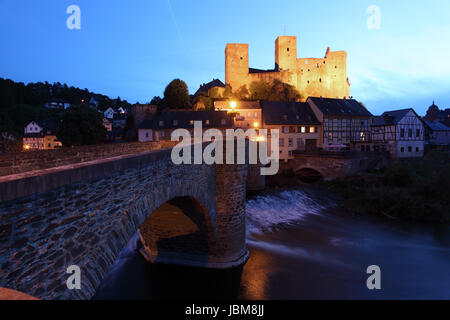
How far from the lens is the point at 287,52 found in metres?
65.2

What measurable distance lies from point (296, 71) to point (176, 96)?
1154 inches

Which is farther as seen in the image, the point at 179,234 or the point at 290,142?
the point at 290,142

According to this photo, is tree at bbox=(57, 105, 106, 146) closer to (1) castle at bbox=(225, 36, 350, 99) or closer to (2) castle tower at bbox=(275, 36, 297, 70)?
(1) castle at bbox=(225, 36, 350, 99)

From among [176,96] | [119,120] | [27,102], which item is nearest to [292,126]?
[176,96]

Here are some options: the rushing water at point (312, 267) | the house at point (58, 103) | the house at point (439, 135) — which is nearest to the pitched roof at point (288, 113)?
the rushing water at point (312, 267)

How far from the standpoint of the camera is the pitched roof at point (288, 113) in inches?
1652

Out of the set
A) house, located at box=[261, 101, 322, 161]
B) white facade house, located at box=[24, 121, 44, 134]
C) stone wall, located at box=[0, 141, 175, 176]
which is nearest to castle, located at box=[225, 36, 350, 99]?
house, located at box=[261, 101, 322, 161]

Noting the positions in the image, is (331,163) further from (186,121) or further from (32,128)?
(32,128)

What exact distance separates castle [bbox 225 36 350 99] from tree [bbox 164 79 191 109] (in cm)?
1470

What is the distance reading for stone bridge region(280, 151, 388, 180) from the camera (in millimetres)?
34594

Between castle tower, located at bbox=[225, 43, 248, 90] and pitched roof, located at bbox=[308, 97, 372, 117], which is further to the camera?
castle tower, located at bbox=[225, 43, 248, 90]

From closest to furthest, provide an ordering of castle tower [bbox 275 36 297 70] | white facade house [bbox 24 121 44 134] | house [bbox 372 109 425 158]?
house [bbox 372 109 425 158] < castle tower [bbox 275 36 297 70] < white facade house [bbox 24 121 44 134]

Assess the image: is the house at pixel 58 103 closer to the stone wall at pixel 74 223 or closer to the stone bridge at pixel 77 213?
the stone bridge at pixel 77 213
